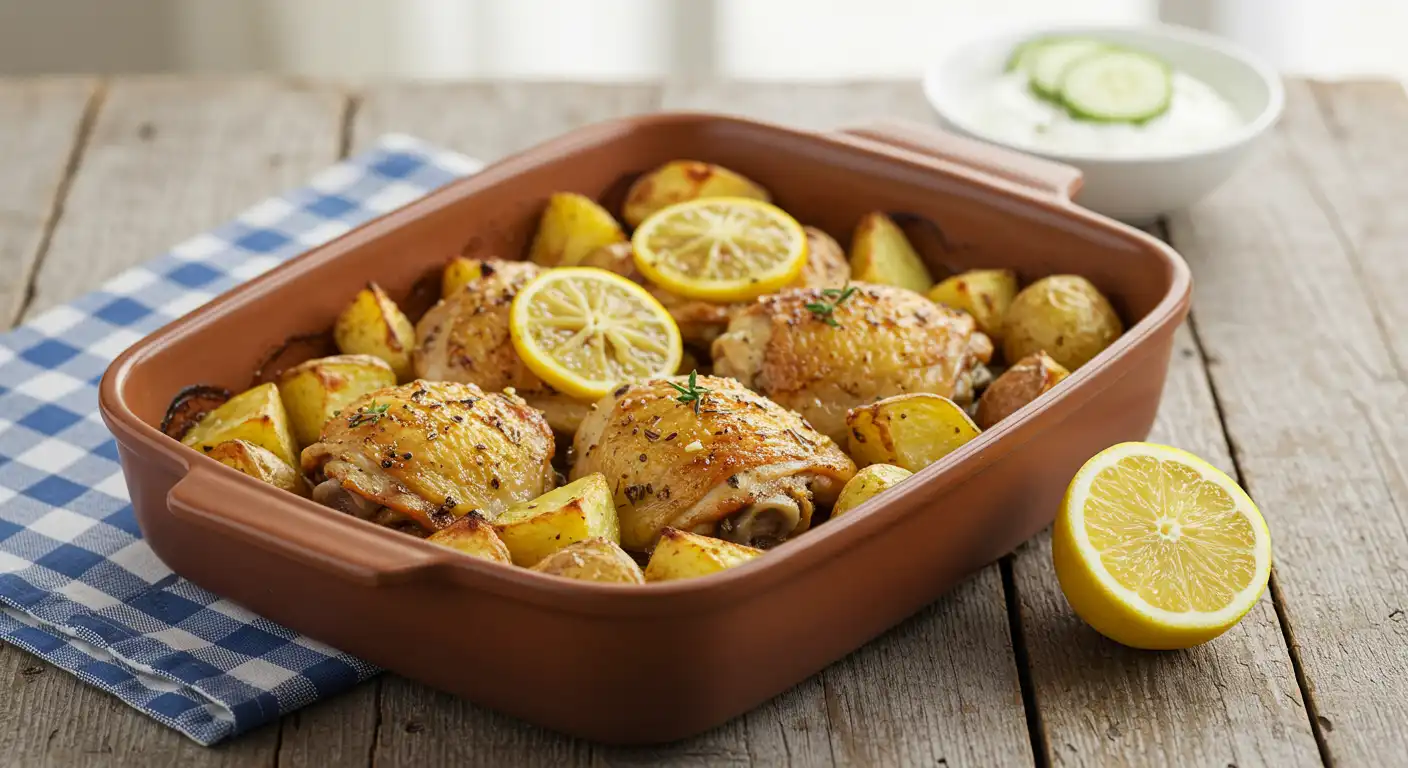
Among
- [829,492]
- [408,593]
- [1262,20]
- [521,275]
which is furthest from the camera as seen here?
[1262,20]

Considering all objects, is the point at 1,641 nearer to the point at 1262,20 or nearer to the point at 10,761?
the point at 10,761

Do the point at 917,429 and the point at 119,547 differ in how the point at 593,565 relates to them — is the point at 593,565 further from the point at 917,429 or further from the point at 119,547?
the point at 119,547

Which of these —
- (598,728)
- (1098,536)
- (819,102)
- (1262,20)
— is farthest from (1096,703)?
(1262,20)

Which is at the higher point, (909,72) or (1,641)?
(1,641)

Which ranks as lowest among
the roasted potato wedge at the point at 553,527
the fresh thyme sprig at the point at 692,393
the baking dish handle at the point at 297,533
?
the roasted potato wedge at the point at 553,527

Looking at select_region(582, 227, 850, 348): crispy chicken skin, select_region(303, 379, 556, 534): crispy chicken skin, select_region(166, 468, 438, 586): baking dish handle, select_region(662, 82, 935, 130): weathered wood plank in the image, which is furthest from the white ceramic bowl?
select_region(166, 468, 438, 586): baking dish handle

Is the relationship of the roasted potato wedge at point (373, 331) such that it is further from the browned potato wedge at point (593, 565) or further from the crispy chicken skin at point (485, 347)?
the browned potato wedge at point (593, 565)

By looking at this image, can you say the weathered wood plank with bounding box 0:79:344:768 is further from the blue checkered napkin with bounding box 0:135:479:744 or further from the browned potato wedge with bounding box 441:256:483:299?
the browned potato wedge with bounding box 441:256:483:299

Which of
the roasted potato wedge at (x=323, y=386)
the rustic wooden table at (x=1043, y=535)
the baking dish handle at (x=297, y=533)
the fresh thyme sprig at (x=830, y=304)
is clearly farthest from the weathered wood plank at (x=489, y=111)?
the baking dish handle at (x=297, y=533)
